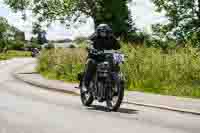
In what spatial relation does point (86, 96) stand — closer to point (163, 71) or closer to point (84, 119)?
point (84, 119)

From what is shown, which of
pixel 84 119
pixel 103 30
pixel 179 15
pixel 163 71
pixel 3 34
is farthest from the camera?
pixel 3 34

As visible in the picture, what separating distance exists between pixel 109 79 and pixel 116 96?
1.30ft

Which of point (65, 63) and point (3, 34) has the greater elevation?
point (65, 63)

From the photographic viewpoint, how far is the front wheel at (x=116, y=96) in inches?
524

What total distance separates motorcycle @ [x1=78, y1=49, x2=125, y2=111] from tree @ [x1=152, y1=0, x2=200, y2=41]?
39.5m

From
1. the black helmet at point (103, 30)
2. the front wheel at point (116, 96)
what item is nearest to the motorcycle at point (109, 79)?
the front wheel at point (116, 96)

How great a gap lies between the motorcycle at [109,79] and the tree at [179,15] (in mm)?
39541

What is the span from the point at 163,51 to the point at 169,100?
8.18 metres

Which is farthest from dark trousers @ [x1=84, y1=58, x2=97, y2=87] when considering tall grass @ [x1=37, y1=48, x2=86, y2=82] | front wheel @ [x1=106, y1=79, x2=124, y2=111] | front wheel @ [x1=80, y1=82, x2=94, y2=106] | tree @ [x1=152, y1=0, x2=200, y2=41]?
tree @ [x1=152, y1=0, x2=200, y2=41]

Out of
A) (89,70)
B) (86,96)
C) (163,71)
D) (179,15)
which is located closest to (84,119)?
(89,70)

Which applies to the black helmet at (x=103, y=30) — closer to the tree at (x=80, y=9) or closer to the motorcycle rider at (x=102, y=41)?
the motorcycle rider at (x=102, y=41)

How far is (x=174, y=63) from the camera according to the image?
69.6ft

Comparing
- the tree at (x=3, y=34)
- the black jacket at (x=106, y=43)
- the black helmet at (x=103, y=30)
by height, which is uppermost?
the black helmet at (x=103, y=30)

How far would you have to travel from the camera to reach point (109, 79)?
13711 mm
